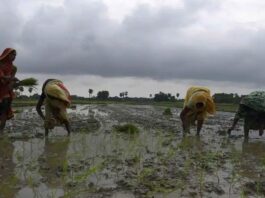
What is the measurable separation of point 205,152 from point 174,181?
2.85m

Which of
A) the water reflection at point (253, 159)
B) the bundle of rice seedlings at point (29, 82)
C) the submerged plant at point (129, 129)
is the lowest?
the water reflection at point (253, 159)

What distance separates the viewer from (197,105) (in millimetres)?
11320

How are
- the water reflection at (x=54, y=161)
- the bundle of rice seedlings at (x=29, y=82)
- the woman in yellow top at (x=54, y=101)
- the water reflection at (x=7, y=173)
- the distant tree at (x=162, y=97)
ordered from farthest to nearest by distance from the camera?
the distant tree at (x=162, y=97)
the bundle of rice seedlings at (x=29, y=82)
the woman in yellow top at (x=54, y=101)
the water reflection at (x=54, y=161)
the water reflection at (x=7, y=173)

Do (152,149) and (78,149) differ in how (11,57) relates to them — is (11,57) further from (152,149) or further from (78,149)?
(152,149)

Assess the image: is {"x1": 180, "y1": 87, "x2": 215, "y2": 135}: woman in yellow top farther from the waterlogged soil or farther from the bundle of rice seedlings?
the bundle of rice seedlings

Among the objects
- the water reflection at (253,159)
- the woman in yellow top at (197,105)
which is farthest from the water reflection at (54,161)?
the woman in yellow top at (197,105)

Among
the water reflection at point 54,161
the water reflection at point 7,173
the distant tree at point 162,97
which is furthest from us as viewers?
the distant tree at point 162,97

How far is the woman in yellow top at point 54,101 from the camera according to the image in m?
10.2

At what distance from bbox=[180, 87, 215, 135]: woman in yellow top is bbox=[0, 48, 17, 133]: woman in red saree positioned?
13.0 ft

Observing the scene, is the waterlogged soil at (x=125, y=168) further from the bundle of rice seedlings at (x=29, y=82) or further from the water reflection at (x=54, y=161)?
the bundle of rice seedlings at (x=29, y=82)

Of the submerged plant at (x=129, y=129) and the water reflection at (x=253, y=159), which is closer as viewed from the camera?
the water reflection at (x=253, y=159)

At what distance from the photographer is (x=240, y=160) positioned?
785 centimetres

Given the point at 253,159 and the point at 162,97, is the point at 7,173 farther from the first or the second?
the point at 162,97

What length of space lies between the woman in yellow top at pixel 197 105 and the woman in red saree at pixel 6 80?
13.0ft
